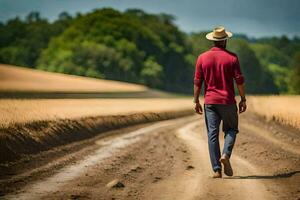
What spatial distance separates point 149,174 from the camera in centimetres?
1113

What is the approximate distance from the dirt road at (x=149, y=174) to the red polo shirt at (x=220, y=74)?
1.28m

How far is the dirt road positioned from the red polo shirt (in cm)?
128

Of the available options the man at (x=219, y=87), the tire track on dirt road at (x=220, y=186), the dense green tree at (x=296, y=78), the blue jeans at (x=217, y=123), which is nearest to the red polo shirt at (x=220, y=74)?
the man at (x=219, y=87)

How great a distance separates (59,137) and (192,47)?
156m

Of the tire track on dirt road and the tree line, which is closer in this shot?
the tire track on dirt road

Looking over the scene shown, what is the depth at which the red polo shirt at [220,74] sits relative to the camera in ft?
35.1

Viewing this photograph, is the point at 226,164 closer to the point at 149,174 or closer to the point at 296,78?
the point at 149,174

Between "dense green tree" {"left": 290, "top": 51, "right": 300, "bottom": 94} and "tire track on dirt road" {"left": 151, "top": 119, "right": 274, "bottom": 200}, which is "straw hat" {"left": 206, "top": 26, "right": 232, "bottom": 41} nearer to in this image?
"tire track on dirt road" {"left": 151, "top": 119, "right": 274, "bottom": 200}

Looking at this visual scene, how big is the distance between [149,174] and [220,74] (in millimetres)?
2023

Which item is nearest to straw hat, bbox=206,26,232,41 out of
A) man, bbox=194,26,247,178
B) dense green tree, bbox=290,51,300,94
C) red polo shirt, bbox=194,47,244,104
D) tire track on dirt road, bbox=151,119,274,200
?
man, bbox=194,26,247,178

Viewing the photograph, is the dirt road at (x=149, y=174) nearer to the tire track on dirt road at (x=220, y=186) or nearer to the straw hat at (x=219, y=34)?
the tire track on dirt road at (x=220, y=186)

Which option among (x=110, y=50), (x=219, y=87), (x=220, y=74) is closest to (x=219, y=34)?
(x=220, y=74)

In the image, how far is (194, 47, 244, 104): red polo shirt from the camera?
1071cm

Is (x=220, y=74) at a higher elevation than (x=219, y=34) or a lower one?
lower
